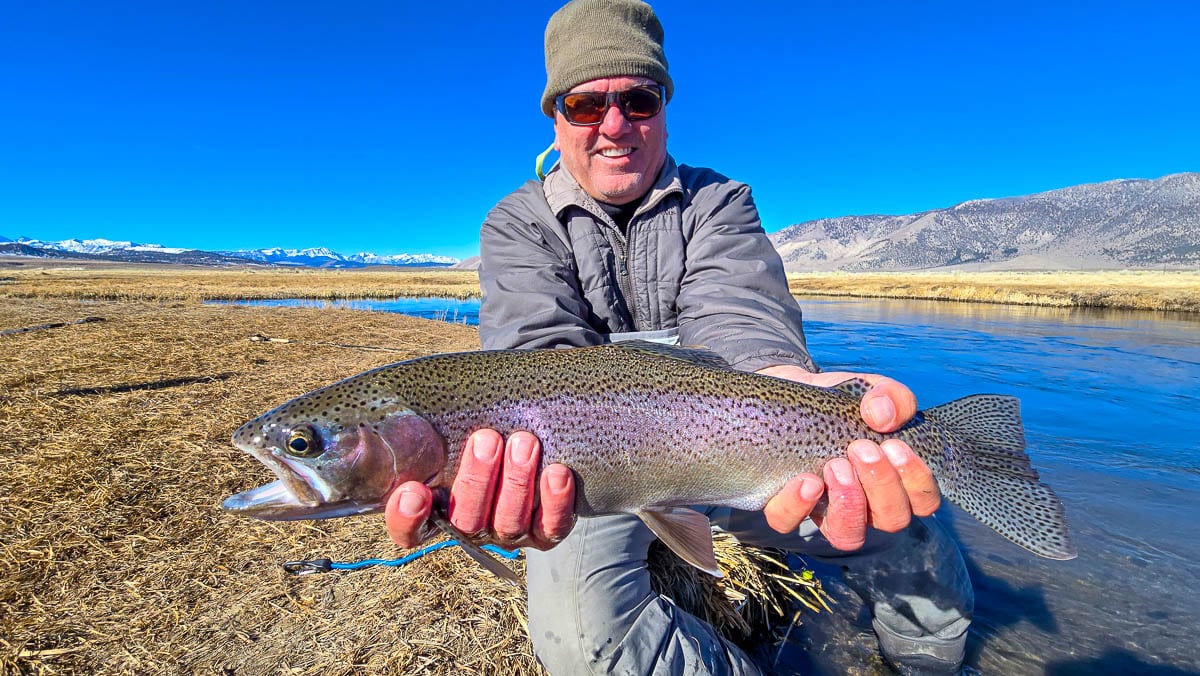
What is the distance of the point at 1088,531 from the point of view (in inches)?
221

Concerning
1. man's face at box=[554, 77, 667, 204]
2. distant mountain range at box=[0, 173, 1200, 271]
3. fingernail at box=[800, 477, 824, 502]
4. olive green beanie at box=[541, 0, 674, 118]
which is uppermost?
distant mountain range at box=[0, 173, 1200, 271]

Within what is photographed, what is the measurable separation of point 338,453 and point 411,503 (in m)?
0.39

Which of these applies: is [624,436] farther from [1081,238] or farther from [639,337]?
[1081,238]

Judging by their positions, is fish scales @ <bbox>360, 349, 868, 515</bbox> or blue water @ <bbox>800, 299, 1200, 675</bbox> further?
blue water @ <bbox>800, 299, 1200, 675</bbox>

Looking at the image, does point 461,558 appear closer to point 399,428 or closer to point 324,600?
point 324,600

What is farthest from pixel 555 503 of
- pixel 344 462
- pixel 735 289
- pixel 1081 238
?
pixel 1081 238

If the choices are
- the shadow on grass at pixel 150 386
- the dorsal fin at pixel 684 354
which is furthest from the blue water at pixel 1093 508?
the shadow on grass at pixel 150 386

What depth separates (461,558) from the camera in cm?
379

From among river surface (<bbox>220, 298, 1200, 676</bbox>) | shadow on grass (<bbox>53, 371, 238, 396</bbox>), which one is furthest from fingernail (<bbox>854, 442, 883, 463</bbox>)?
shadow on grass (<bbox>53, 371, 238, 396</bbox>)

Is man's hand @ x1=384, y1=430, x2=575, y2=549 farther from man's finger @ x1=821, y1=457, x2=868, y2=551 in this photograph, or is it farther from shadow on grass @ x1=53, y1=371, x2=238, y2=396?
shadow on grass @ x1=53, y1=371, x2=238, y2=396

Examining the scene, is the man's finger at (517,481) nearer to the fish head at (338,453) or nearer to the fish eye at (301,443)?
the fish head at (338,453)

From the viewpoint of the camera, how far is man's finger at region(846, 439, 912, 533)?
246 centimetres

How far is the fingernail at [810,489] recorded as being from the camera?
98.7 inches

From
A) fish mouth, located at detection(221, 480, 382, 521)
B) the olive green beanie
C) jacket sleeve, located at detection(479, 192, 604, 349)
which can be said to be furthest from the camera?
the olive green beanie
